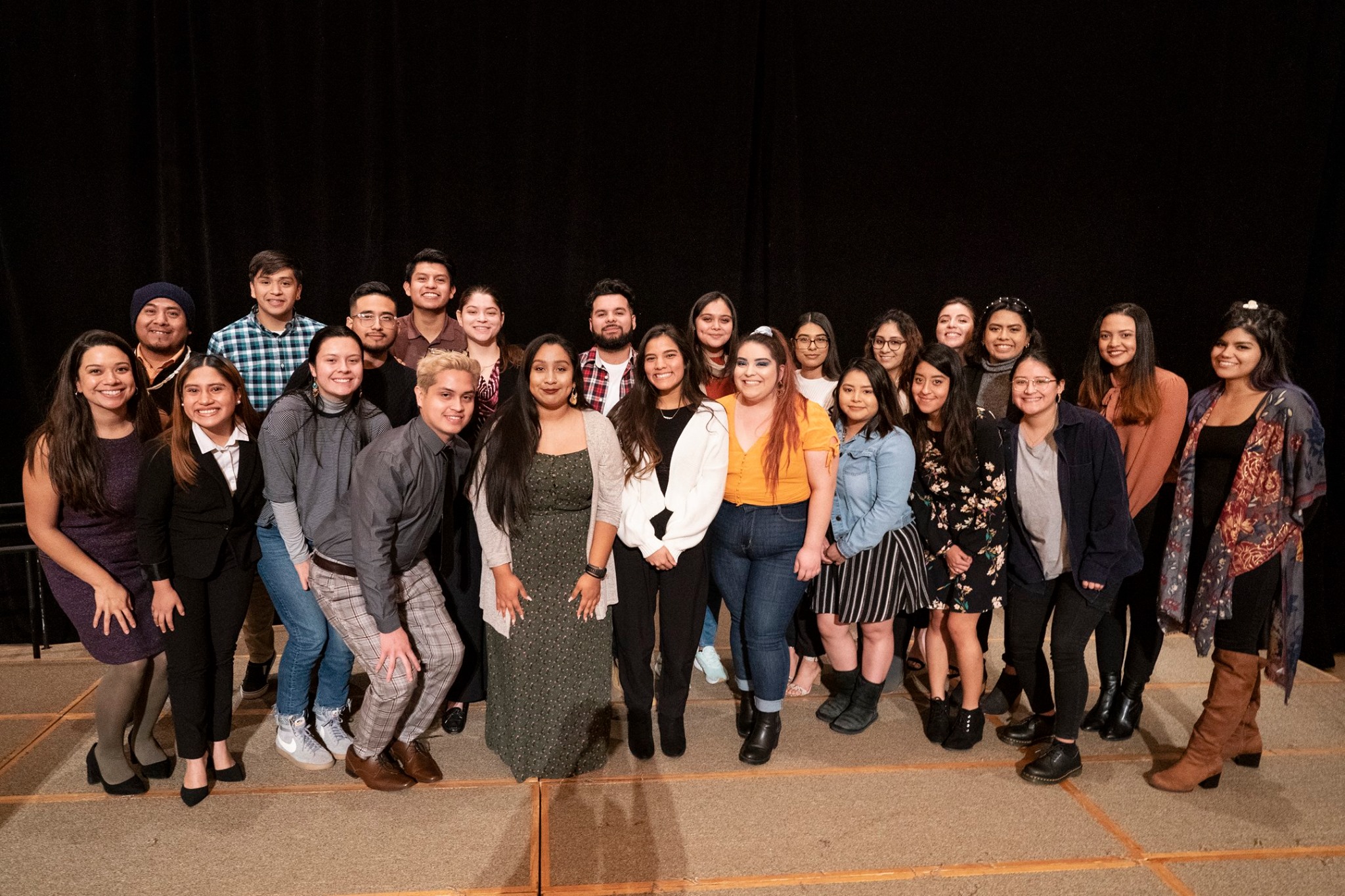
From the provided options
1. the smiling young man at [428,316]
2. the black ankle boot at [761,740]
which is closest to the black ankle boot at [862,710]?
the black ankle boot at [761,740]

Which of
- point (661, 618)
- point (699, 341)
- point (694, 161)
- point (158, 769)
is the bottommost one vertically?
point (158, 769)

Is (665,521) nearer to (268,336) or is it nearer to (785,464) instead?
(785,464)

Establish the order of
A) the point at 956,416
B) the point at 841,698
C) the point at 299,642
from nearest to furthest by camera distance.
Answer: the point at 956,416 < the point at 299,642 < the point at 841,698

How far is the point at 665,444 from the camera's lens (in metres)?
2.56

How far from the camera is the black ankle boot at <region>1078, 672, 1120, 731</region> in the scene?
9.66 ft

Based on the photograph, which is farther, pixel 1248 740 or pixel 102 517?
pixel 1248 740

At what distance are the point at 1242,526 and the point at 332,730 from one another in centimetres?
311

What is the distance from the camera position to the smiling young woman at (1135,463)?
2.81m

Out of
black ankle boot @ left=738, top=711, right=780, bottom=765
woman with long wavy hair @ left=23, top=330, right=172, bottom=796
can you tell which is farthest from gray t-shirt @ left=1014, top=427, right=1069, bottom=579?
woman with long wavy hair @ left=23, top=330, right=172, bottom=796

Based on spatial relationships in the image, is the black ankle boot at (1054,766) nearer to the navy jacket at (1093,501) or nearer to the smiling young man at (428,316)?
the navy jacket at (1093,501)

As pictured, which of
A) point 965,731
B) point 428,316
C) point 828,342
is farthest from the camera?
point 828,342

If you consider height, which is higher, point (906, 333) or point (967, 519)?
point (906, 333)

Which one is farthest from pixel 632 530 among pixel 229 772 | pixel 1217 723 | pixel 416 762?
pixel 1217 723

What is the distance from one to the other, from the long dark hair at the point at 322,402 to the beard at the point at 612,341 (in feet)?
3.13
